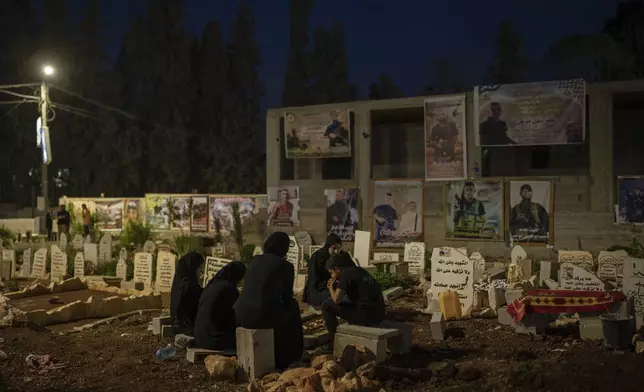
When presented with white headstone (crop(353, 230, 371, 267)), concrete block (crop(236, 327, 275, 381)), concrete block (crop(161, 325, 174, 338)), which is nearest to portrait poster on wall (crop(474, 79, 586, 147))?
white headstone (crop(353, 230, 371, 267))

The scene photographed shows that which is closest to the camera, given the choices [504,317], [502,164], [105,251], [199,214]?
[504,317]

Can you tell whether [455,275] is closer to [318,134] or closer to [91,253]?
[91,253]

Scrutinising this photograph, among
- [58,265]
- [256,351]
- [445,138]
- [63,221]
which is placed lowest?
[256,351]

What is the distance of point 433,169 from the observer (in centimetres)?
2003

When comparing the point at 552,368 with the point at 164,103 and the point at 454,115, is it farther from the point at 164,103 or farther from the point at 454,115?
the point at 164,103

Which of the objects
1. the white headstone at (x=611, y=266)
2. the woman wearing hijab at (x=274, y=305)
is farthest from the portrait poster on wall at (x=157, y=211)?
the woman wearing hijab at (x=274, y=305)

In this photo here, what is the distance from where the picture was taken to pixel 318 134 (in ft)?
72.6

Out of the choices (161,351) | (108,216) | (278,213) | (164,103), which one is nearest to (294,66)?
(164,103)

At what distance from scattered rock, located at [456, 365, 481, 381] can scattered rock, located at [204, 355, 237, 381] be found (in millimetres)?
2494

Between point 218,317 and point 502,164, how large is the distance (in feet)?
51.9

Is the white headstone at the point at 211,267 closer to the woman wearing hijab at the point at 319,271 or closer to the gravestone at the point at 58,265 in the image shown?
the woman wearing hijab at the point at 319,271

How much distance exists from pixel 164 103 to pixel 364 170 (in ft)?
160

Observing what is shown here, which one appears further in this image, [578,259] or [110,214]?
[110,214]

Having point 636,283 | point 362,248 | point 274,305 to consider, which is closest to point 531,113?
point 362,248
